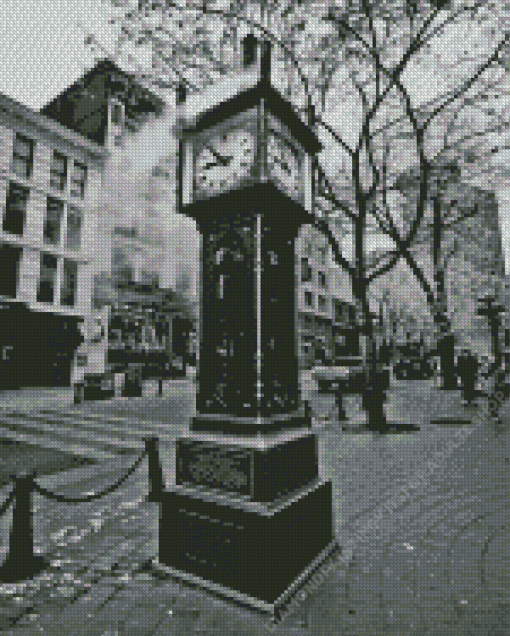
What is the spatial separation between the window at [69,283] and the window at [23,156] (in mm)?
5332

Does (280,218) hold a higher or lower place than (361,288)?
lower

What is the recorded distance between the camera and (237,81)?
3.01 m

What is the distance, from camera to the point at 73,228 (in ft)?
75.9

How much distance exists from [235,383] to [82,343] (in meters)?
22.7

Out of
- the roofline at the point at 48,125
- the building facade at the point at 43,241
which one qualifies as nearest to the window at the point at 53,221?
the building facade at the point at 43,241

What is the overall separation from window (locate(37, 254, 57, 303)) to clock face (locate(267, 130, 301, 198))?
2174cm

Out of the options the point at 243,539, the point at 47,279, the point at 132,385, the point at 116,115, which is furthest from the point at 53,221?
the point at 243,539

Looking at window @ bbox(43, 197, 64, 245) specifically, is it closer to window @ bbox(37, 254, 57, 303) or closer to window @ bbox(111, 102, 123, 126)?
window @ bbox(37, 254, 57, 303)

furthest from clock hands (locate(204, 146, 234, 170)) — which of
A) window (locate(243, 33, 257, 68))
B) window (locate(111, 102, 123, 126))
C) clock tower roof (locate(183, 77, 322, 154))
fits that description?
window (locate(111, 102, 123, 126))

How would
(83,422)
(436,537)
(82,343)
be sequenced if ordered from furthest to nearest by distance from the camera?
1. (82,343)
2. (83,422)
3. (436,537)

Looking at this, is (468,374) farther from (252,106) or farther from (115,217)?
(115,217)

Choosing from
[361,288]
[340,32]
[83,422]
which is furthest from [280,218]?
[83,422]

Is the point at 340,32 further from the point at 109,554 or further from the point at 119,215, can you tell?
the point at 119,215

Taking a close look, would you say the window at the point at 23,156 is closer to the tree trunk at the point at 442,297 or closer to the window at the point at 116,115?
the window at the point at 116,115
